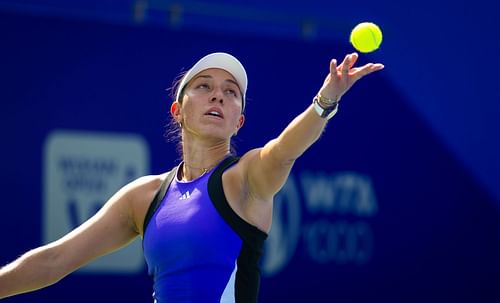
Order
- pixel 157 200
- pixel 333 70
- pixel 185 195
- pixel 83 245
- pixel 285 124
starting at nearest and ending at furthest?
pixel 333 70 < pixel 185 195 < pixel 157 200 < pixel 83 245 < pixel 285 124

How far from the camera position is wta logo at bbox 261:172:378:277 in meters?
6.83

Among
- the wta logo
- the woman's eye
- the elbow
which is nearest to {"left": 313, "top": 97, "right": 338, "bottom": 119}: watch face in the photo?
the woman's eye

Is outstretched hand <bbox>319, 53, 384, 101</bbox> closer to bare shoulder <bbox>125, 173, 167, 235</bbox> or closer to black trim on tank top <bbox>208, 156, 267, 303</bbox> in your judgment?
black trim on tank top <bbox>208, 156, 267, 303</bbox>

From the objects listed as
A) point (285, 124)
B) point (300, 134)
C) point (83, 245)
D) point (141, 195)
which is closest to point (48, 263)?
point (83, 245)

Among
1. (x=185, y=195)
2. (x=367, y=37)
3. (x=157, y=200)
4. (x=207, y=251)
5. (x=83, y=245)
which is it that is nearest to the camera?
(x=367, y=37)

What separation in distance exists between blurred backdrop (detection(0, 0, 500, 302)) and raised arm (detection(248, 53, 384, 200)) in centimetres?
337

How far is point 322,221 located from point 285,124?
0.75m

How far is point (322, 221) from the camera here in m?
6.99

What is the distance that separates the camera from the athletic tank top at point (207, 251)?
10.2ft

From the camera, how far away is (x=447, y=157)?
7629 millimetres

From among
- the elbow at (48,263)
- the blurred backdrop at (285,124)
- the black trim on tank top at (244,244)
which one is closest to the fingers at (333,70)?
the black trim on tank top at (244,244)

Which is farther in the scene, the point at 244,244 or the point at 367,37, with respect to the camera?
the point at 244,244

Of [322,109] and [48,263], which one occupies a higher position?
[322,109]

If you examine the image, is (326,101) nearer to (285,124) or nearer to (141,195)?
(141,195)
